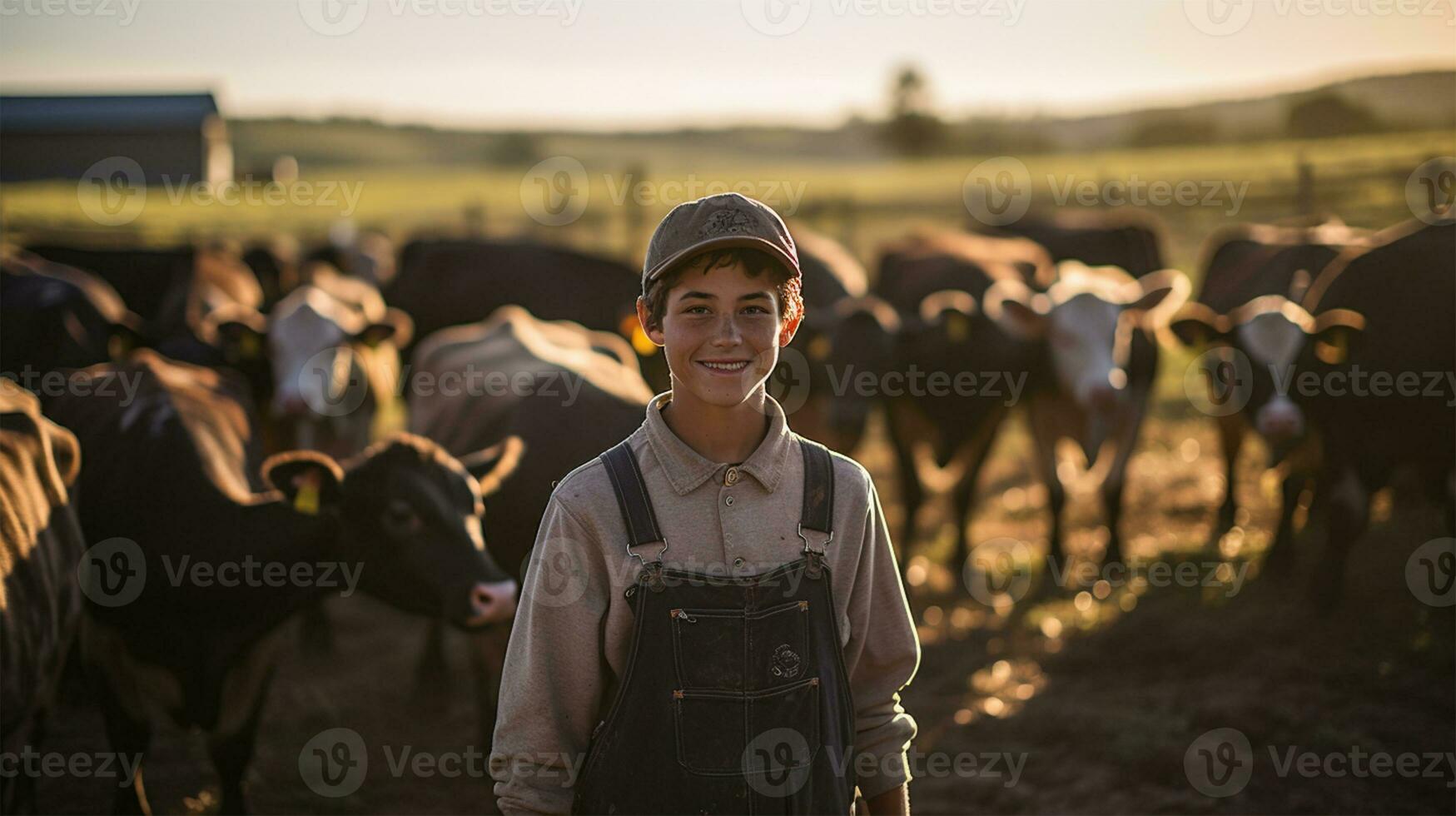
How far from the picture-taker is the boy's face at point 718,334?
2.21 m

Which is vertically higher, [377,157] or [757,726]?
[377,157]

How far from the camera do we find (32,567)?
418 centimetres

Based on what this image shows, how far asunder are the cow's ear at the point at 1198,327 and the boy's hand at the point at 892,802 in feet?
19.3

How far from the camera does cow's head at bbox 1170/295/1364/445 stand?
264 inches

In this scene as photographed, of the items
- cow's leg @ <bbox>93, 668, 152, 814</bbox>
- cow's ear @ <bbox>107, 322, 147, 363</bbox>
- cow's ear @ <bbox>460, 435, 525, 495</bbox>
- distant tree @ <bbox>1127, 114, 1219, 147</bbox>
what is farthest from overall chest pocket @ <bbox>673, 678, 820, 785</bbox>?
distant tree @ <bbox>1127, 114, 1219, 147</bbox>

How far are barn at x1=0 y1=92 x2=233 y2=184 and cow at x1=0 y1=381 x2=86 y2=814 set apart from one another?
1590 inches

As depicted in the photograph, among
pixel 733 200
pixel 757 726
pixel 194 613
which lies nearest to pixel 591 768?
pixel 757 726

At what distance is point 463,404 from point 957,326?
12.3 feet

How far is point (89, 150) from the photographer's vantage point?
4262 cm

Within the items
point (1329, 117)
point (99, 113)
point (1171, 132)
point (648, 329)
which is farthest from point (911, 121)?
point (648, 329)

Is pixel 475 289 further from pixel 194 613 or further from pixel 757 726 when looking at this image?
pixel 757 726

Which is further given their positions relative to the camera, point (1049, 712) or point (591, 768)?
point (1049, 712)

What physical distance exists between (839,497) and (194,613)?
3.24 metres

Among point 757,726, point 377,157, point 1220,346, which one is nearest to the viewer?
point 757,726
